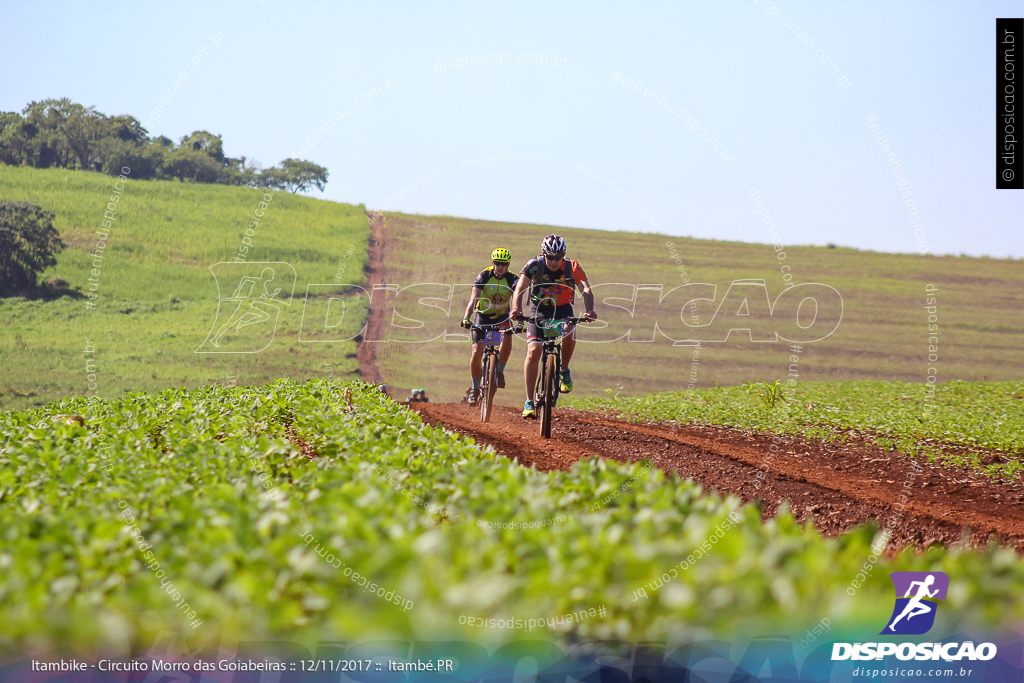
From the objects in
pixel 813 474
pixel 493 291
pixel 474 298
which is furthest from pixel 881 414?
pixel 474 298

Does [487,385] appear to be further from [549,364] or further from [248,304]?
[248,304]

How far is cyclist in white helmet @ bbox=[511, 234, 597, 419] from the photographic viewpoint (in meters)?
10.0

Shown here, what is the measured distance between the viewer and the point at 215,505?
3.87 metres

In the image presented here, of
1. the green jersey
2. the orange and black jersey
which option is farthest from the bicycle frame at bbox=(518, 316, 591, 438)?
the green jersey

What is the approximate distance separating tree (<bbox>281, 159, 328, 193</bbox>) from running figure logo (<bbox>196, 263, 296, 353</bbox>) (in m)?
16.9

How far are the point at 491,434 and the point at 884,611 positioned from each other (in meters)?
8.38

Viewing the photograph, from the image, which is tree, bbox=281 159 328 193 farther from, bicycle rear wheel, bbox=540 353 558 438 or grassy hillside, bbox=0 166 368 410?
bicycle rear wheel, bbox=540 353 558 438

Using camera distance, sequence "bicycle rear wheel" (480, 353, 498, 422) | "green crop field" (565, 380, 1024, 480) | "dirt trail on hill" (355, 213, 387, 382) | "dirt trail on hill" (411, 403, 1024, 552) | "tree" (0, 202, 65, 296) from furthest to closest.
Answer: "tree" (0, 202, 65, 296), "dirt trail on hill" (355, 213, 387, 382), "bicycle rear wheel" (480, 353, 498, 422), "green crop field" (565, 380, 1024, 480), "dirt trail on hill" (411, 403, 1024, 552)

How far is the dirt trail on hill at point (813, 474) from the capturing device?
7047mm

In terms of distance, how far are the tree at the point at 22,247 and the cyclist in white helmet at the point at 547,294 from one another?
36.5 m

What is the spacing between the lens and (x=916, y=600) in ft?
8.96

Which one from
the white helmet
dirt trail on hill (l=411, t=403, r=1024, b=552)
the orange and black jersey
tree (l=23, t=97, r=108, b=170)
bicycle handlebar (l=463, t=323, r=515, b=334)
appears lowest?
dirt trail on hill (l=411, t=403, r=1024, b=552)

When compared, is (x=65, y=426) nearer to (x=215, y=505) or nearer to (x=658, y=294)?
(x=215, y=505)

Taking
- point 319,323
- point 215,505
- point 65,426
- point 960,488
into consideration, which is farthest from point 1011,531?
point 319,323
